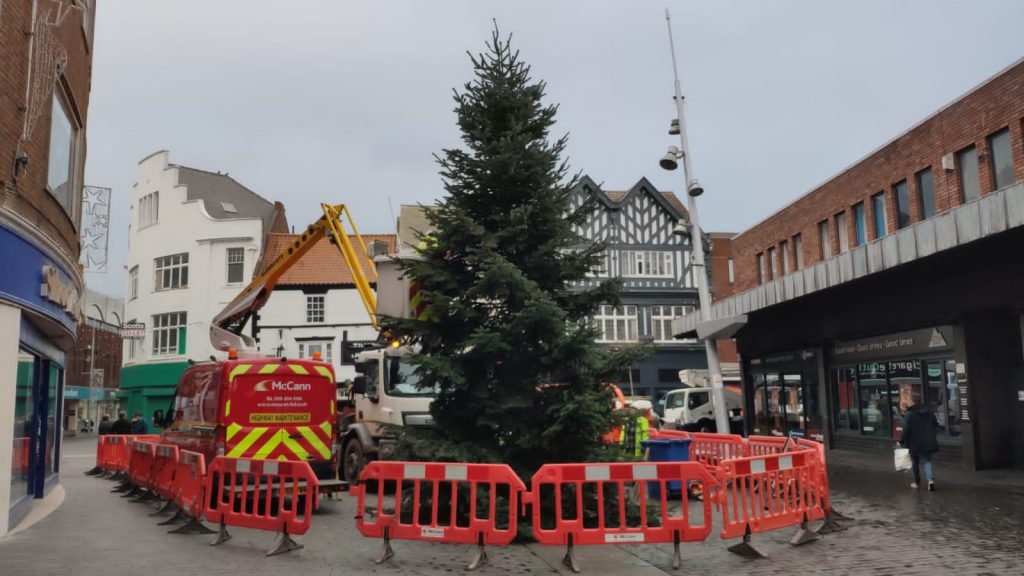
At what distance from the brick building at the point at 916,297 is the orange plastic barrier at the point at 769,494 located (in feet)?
17.3

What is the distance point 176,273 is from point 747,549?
38414 mm

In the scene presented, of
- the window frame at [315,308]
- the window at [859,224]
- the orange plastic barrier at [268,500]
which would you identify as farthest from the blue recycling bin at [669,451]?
the window frame at [315,308]

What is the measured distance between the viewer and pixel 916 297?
700 inches

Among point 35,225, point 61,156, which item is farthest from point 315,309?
point 35,225

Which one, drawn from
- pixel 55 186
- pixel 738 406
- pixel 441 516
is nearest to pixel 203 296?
pixel 738 406

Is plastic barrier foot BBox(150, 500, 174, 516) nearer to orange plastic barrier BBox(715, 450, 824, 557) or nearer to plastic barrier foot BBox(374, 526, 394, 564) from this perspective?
plastic barrier foot BBox(374, 526, 394, 564)

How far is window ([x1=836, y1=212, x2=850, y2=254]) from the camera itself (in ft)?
77.0

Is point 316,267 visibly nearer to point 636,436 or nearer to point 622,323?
point 622,323

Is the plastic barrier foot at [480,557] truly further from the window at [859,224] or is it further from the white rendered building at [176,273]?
the white rendered building at [176,273]

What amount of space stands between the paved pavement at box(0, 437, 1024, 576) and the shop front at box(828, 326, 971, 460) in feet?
21.2

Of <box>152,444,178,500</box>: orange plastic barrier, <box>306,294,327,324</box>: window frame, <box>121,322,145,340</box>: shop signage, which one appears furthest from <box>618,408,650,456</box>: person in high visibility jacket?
<box>121,322,145,340</box>: shop signage

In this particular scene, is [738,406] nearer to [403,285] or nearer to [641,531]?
[403,285]

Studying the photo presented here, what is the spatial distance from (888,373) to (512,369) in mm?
13495

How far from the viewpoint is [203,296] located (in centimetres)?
3984
